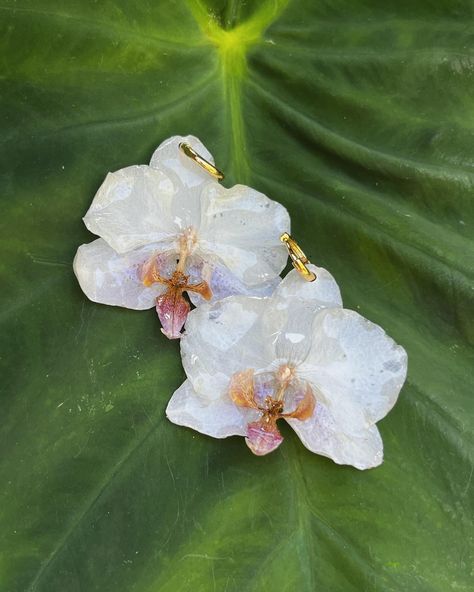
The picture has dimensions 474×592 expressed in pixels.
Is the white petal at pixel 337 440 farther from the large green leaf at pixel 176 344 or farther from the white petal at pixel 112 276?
the white petal at pixel 112 276

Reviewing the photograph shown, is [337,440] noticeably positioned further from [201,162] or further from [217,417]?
[201,162]

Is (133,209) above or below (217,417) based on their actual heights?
above

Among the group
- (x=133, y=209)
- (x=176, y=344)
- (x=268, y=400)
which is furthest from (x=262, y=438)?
(x=133, y=209)

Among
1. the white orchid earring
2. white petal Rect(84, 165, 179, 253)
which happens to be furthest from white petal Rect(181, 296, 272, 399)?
white petal Rect(84, 165, 179, 253)

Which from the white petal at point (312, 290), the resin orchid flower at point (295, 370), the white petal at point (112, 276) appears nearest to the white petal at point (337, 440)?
the resin orchid flower at point (295, 370)

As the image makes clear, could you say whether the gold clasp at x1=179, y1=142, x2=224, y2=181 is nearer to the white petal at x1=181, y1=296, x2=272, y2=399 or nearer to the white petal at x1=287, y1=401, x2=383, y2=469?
the white petal at x1=181, y1=296, x2=272, y2=399

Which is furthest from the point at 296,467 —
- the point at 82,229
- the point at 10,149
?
the point at 10,149

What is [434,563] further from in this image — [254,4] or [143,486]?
[254,4]
